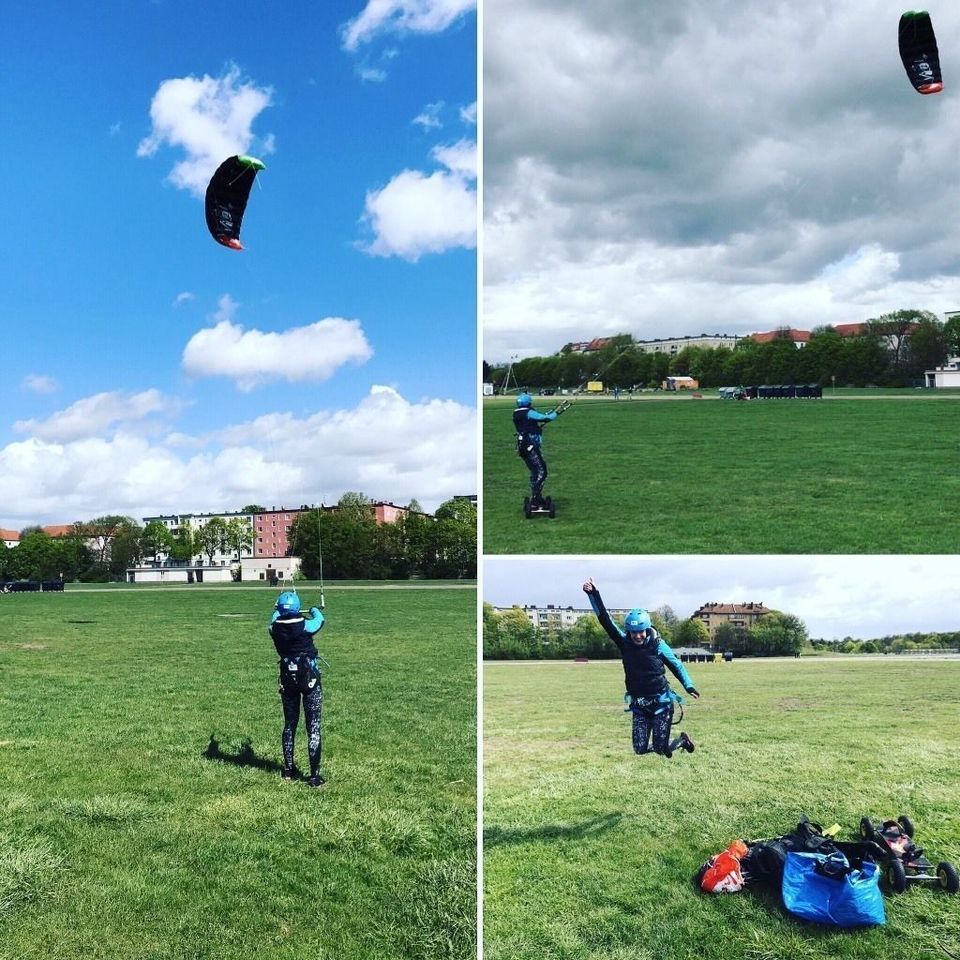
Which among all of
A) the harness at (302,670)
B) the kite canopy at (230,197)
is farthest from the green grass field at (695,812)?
the kite canopy at (230,197)

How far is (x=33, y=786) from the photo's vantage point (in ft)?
24.9

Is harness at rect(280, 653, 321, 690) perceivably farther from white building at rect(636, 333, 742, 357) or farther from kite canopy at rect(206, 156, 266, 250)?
white building at rect(636, 333, 742, 357)

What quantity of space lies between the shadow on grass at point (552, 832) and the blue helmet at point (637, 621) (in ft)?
6.91

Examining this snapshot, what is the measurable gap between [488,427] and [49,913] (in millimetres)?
19534

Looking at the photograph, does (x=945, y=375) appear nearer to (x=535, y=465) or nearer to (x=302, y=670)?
(x=535, y=465)

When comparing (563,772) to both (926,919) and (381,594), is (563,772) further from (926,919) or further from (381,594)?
(381,594)

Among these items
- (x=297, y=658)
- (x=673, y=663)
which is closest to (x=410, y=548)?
(x=297, y=658)

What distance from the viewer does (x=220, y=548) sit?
47469mm

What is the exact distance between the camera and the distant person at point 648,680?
5953 millimetres

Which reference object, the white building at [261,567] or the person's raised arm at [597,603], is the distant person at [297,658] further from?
the white building at [261,567]

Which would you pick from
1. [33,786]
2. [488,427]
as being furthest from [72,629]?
[33,786]

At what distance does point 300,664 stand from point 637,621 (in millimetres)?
2664

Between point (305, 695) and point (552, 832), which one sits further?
point (552, 832)

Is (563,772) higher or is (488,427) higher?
(488,427)
